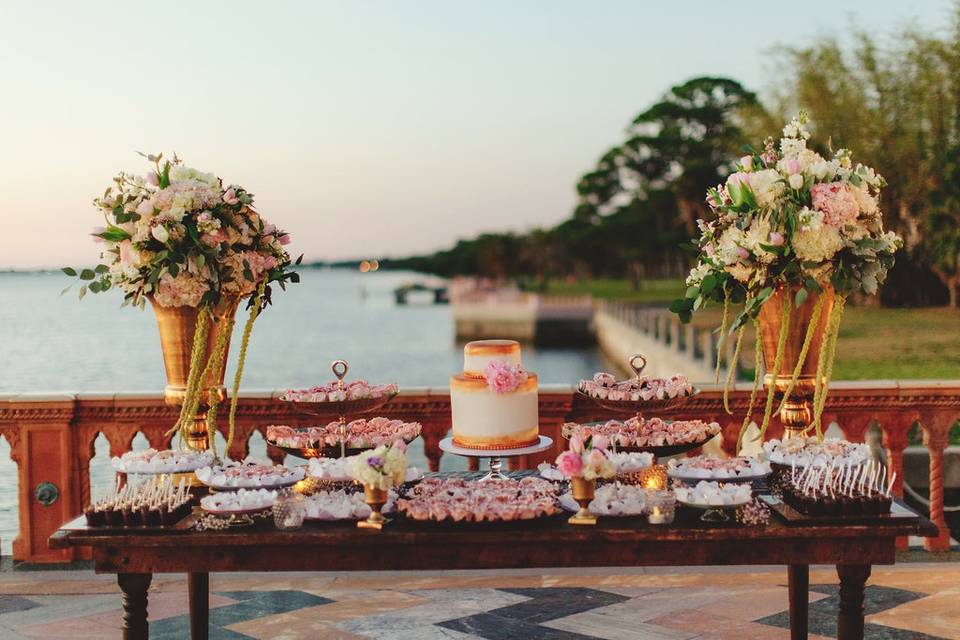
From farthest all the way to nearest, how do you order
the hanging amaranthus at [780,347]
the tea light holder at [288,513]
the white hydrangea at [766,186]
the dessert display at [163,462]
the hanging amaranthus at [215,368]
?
the hanging amaranthus at [215,368], the hanging amaranthus at [780,347], the white hydrangea at [766,186], the dessert display at [163,462], the tea light holder at [288,513]

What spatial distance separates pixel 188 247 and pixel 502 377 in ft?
5.40

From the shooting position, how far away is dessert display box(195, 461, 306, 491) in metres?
4.43

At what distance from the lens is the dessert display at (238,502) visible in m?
4.09

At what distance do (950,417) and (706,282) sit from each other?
9.19 ft

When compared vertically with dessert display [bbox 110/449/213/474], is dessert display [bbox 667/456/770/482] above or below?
below

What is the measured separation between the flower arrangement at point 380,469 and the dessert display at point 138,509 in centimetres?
71

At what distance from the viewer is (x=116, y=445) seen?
689 cm

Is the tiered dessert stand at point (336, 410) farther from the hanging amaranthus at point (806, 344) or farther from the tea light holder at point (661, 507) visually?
the hanging amaranthus at point (806, 344)

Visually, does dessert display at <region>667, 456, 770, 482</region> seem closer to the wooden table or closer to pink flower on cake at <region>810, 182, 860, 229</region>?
the wooden table

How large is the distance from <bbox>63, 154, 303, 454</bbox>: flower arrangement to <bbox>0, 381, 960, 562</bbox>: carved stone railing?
62.7 inches

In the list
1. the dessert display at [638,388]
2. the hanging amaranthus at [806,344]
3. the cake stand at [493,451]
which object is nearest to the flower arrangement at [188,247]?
the cake stand at [493,451]

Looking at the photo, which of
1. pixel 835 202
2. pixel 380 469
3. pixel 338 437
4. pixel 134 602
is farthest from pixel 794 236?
pixel 134 602

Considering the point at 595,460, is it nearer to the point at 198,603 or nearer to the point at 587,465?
the point at 587,465

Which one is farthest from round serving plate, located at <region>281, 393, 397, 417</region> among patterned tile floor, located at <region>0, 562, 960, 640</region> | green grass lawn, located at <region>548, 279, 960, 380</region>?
green grass lawn, located at <region>548, 279, 960, 380</region>
